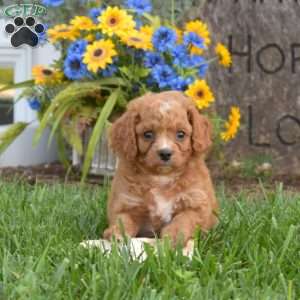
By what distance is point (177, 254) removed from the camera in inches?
131

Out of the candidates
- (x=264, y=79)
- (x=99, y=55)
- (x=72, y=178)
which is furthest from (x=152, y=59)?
(x=264, y=79)

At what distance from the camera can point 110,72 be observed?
5.63m

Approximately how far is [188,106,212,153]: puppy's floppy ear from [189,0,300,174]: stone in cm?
314

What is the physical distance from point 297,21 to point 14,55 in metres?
2.48

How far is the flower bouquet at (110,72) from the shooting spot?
5473mm

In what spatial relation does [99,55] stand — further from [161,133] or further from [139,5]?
[161,133]

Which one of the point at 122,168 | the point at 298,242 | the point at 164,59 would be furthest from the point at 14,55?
the point at 298,242

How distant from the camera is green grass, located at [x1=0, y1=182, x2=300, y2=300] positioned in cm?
297

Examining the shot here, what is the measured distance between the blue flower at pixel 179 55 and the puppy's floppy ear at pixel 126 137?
190cm

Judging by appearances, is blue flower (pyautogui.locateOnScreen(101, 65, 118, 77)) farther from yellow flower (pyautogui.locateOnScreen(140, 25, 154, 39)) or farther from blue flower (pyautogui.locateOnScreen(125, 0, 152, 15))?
blue flower (pyautogui.locateOnScreen(125, 0, 152, 15))

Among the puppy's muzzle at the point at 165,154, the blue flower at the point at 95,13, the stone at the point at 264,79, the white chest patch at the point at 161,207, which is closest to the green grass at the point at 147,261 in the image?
the white chest patch at the point at 161,207

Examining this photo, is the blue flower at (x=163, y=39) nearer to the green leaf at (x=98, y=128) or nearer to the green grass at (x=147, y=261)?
the green leaf at (x=98, y=128)

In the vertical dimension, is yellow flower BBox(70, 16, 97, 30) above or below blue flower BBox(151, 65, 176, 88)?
above

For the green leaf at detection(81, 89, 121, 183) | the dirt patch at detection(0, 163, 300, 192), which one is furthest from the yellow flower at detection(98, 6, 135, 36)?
the dirt patch at detection(0, 163, 300, 192)
